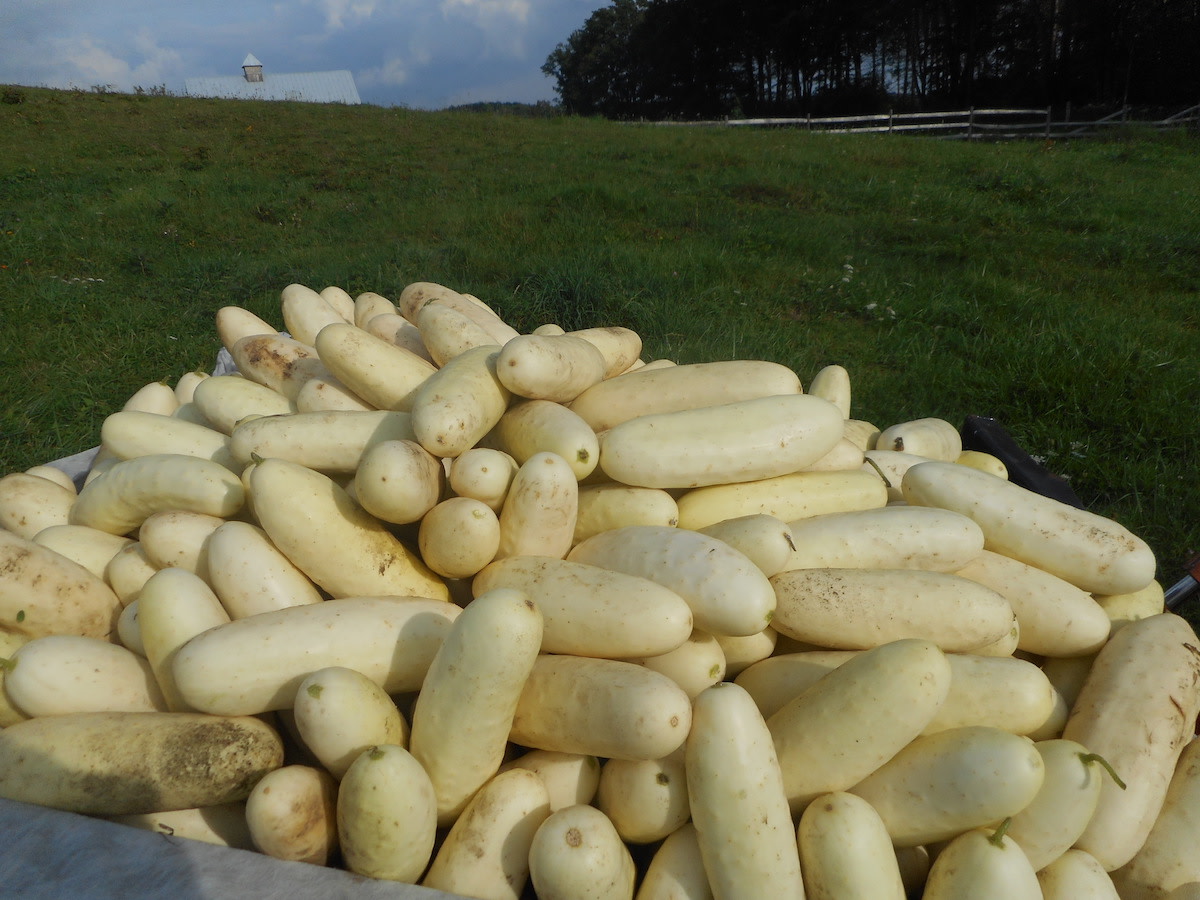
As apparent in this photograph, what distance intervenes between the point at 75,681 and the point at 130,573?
381mm

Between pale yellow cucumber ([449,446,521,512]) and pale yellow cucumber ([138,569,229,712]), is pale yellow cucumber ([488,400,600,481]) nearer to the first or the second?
pale yellow cucumber ([449,446,521,512])

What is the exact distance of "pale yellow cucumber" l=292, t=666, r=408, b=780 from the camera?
4.37 ft

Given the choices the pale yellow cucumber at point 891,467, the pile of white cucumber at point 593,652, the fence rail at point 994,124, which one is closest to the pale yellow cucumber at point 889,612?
the pile of white cucumber at point 593,652

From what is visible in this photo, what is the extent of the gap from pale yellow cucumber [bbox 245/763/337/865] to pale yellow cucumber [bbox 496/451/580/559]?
25.3 inches

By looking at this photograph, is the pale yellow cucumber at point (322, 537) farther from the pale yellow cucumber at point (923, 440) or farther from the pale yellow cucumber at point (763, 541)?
the pale yellow cucumber at point (923, 440)

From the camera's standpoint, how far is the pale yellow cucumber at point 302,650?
4.76 ft

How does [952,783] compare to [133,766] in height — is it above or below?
below

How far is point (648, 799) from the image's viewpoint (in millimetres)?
1405

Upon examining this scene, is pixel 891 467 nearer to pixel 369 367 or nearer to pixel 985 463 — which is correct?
pixel 985 463

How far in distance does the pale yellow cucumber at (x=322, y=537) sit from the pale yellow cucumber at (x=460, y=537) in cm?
10

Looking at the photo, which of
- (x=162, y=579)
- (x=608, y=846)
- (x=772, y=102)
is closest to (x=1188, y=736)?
(x=608, y=846)

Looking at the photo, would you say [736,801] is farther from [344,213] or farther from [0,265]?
[344,213]

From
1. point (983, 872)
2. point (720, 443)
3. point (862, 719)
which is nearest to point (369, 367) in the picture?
point (720, 443)

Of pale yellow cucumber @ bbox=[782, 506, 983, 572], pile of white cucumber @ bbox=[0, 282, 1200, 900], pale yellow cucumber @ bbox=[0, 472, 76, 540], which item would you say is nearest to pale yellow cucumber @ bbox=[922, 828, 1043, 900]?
pile of white cucumber @ bbox=[0, 282, 1200, 900]
